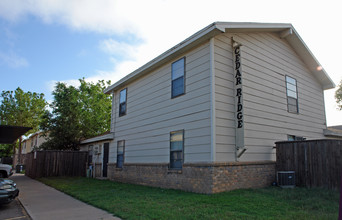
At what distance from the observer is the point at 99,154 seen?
17812 millimetres

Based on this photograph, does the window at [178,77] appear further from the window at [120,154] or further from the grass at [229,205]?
the window at [120,154]

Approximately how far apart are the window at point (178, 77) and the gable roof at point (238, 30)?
37 cm

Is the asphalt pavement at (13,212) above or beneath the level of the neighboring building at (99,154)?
beneath

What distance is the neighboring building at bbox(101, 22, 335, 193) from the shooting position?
9.09 m

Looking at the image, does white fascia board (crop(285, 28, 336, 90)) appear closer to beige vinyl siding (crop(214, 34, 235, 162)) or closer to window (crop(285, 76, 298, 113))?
window (crop(285, 76, 298, 113))

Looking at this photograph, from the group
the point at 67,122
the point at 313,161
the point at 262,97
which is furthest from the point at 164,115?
the point at 67,122

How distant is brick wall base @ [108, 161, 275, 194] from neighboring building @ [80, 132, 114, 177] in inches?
216

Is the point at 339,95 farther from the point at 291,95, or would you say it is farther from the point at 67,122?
the point at 67,122

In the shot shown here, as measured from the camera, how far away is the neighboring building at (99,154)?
16.6 metres

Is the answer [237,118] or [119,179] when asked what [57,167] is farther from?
[237,118]

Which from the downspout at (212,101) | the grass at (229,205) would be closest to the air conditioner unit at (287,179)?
the grass at (229,205)

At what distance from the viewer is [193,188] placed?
909cm

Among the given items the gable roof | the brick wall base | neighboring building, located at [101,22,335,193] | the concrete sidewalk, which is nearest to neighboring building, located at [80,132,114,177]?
neighboring building, located at [101,22,335,193]

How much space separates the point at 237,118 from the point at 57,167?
47.7ft
